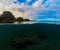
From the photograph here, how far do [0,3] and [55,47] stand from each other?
4.62 ft

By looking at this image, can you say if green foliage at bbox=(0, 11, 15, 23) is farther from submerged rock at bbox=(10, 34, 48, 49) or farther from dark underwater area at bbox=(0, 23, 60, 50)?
submerged rock at bbox=(10, 34, 48, 49)

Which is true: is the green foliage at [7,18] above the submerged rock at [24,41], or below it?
above

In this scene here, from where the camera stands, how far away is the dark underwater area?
3.84 metres

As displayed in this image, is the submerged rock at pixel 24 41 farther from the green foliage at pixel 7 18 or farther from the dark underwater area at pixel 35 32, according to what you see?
the green foliage at pixel 7 18

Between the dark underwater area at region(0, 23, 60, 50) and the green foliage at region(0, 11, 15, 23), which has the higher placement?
the green foliage at region(0, 11, 15, 23)

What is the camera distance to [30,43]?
387 cm

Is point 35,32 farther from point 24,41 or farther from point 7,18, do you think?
point 7,18

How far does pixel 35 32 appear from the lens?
3914 millimetres

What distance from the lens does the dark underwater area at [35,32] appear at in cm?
384

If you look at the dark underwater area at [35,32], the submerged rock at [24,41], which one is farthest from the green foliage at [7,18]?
the submerged rock at [24,41]

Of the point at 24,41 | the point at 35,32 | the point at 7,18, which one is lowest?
the point at 24,41

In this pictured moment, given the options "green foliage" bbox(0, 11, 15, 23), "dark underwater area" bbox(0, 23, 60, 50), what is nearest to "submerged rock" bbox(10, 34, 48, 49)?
"dark underwater area" bbox(0, 23, 60, 50)

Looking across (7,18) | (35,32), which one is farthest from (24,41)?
(7,18)

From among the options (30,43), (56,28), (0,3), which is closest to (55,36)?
(56,28)
